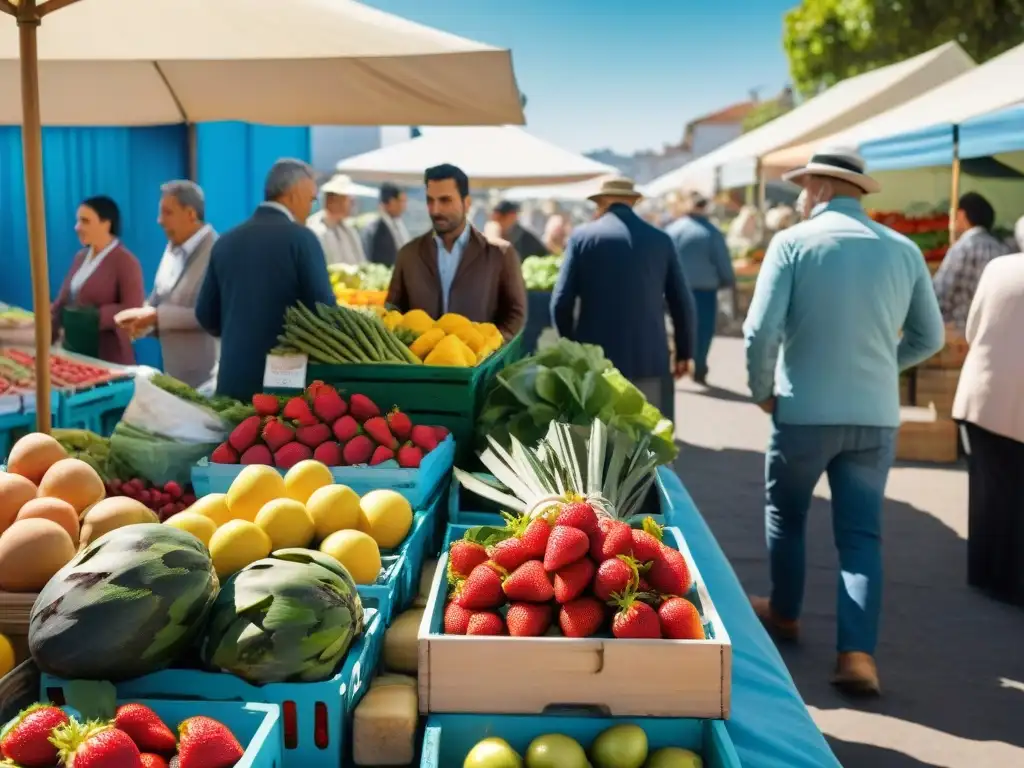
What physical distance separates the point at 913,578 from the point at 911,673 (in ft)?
4.51

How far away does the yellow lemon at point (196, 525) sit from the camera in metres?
2.37

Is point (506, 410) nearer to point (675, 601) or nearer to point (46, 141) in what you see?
point (675, 601)

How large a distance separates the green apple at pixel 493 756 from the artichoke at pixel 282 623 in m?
0.32

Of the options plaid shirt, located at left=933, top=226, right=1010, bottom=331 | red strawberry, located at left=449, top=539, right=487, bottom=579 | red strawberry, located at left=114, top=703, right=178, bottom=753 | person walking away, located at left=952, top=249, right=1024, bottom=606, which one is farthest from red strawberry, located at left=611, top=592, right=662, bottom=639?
plaid shirt, located at left=933, top=226, right=1010, bottom=331

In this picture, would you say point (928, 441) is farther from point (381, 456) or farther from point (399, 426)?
point (381, 456)

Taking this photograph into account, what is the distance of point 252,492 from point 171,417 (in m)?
0.75

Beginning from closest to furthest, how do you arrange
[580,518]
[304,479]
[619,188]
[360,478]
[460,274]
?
[580,518]
[304,479]
[360,478]
[460,274]
[619,188]

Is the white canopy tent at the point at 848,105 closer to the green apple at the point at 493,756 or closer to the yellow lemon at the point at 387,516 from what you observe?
the yellow lemon at the point at 387,516

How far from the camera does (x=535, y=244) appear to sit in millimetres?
12766

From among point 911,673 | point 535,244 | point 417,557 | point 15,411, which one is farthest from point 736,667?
point 535,244

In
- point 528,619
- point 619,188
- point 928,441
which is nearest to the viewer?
point 528,619

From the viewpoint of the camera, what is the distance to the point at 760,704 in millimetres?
2596

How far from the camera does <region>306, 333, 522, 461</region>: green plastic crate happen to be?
350cm

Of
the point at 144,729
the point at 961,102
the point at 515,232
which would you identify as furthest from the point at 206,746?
the point at 515,232
